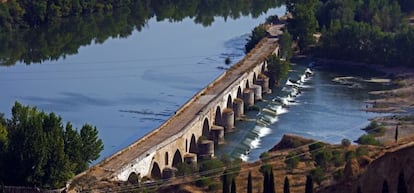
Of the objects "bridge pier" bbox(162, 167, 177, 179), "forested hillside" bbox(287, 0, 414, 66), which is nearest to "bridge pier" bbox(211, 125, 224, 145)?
"bridge pier" bbox(162, 167, 177, 179)

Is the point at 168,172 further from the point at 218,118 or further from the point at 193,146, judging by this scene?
the point at 218,118

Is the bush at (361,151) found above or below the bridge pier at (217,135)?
above

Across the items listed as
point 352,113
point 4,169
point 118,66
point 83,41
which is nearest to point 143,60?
point 118,66

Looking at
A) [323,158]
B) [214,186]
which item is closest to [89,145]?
[214,186]

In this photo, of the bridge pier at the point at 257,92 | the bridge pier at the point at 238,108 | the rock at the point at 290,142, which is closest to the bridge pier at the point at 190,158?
the rock at the point at 290,142

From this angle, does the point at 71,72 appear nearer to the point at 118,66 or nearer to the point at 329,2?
the point at 118,66

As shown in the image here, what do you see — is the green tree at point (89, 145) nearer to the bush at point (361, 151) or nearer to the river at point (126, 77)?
the river at point (126, 77)
